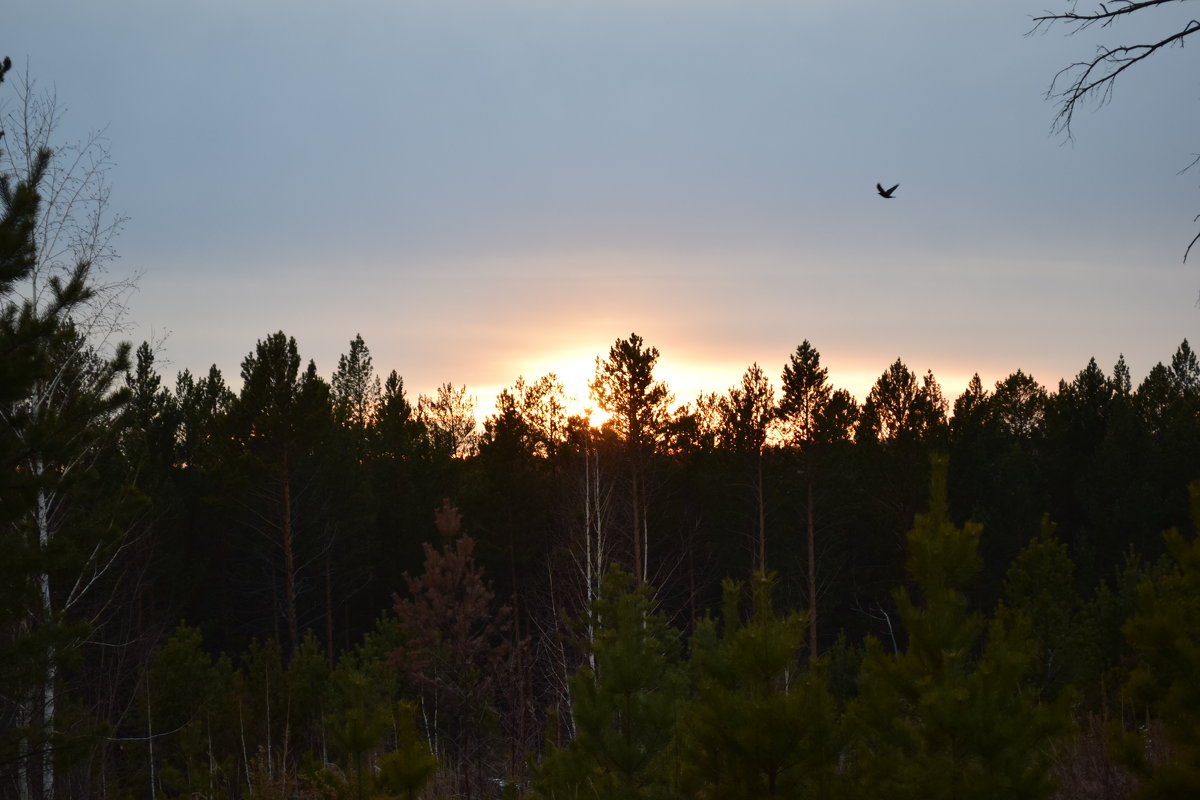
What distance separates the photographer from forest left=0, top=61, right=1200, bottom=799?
28.3 ft

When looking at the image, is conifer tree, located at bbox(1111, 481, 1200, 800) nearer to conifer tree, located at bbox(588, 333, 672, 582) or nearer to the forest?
the forest

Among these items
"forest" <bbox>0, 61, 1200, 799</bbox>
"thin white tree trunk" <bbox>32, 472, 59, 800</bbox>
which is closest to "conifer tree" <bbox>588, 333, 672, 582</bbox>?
"forest" <bbox>0, 61, 1200, 799</bbox>

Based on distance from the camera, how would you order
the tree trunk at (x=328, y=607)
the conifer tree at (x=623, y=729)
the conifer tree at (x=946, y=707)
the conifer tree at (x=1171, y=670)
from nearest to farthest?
the conifer tree at (x=946, y=707) < the conifer tree at (x=1171, y=670) < the conifer tree at (x=623, y=729) < the tree trunk at (x=328, y=607)

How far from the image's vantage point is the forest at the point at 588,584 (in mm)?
8617

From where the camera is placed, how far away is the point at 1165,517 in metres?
40.0

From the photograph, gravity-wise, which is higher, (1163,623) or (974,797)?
(1163,623)

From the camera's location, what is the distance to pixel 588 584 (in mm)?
27109

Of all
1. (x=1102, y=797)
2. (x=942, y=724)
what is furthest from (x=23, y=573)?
(x=1102, y=797)

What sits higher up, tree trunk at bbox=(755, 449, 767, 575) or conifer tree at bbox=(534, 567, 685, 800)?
tree trunk at bbox=(755, 449, 767, 575)

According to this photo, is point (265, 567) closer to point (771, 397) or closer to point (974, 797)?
point (771, 397)

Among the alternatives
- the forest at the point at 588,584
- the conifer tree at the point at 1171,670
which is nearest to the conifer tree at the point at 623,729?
the forest at the point at 588,584

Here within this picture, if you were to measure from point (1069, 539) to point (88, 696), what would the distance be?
1452 inches

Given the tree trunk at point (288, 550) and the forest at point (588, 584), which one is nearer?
the forest at point (588, 584)

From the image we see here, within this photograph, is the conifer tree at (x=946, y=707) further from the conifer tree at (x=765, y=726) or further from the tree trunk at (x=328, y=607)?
the tree trunk at (x=328, y=607)
